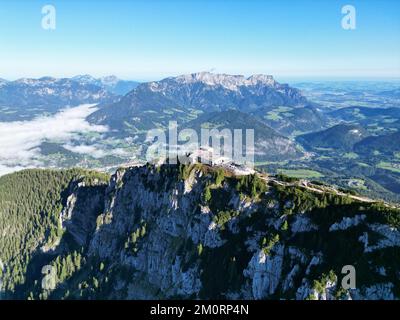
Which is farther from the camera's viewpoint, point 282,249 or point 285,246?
point 285,246

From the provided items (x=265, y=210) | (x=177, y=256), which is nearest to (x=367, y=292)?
(x=265, y=210)

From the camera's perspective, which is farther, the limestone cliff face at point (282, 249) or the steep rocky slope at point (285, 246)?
the steep rocky slope at point (285, 246)

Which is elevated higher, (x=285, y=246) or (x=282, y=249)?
(x=285, y=246)

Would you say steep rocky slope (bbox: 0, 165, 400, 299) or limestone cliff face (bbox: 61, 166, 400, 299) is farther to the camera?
steep rocky slope (bbox: 0, 165, 400, 299)

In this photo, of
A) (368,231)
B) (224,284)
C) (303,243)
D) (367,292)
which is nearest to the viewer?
(367,292)
